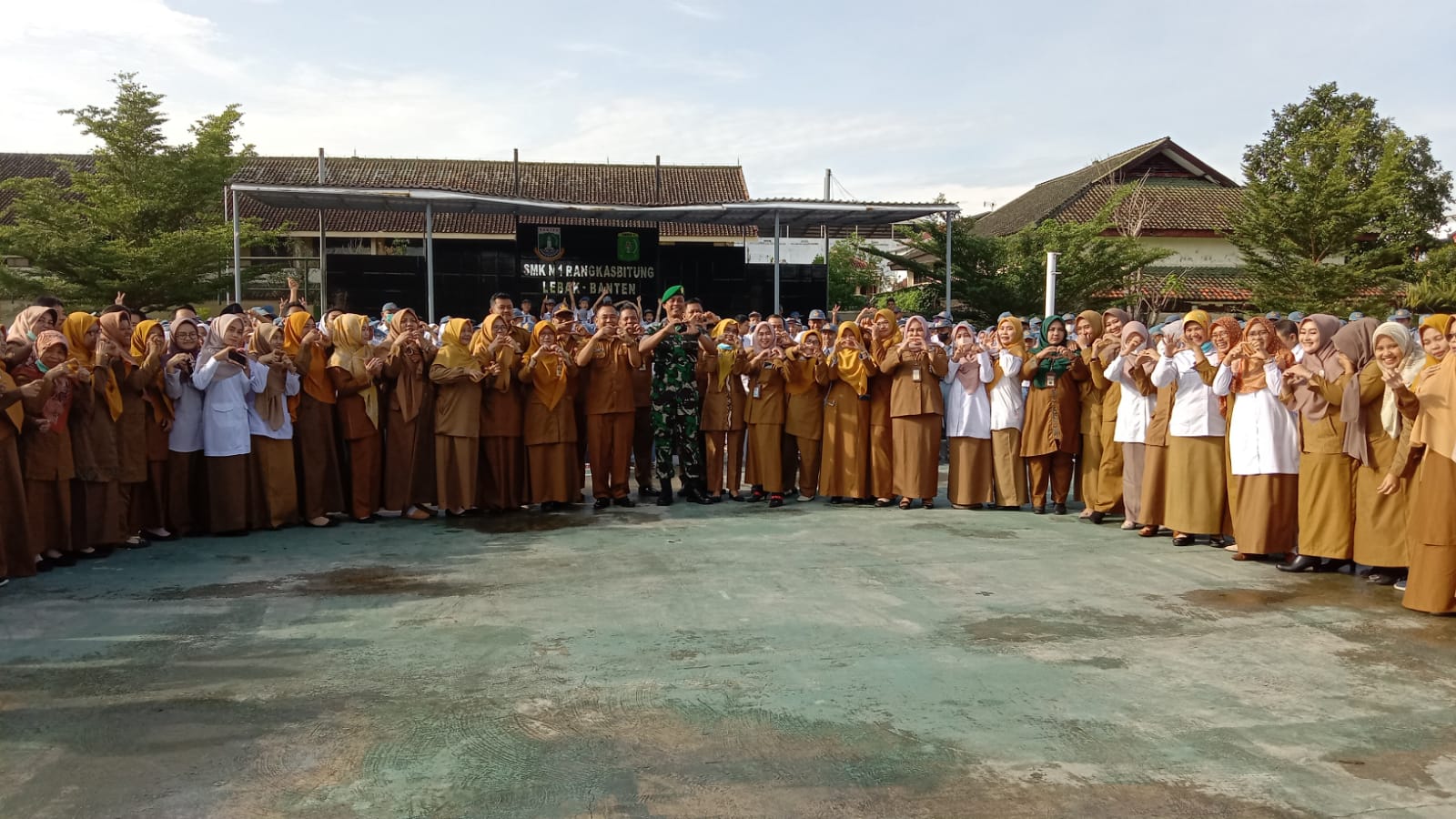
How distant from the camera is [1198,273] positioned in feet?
82.5

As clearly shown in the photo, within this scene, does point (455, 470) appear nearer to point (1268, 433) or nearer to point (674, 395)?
point (674, 395)

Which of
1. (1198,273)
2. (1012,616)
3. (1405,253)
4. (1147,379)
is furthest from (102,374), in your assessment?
(1198,273)

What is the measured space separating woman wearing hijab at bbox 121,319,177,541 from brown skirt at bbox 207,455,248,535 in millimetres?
319

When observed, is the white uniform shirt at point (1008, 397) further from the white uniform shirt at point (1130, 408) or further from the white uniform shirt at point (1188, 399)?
the white uniform shirt at point (1188, 399)

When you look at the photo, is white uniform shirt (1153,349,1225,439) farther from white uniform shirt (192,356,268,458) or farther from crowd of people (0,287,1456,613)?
white uniform shirt (192,356,268,458)

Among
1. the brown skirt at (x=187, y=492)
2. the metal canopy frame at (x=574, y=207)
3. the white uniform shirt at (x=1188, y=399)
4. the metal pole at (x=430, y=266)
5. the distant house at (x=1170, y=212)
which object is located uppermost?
the distant house at (x=1170, y=212)

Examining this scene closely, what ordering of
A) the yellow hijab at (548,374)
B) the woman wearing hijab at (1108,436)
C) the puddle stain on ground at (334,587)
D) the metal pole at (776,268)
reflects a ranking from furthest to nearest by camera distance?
the metal pole at (776,268) < the yellow hijab at (548,374) < the woman wearing hijab at (1108,436) < the puddle stain on ground at (334,587)

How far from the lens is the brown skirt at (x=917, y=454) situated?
8.52 meters

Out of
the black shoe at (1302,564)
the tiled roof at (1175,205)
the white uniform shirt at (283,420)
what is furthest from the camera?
the tiled roof at (1175,205)

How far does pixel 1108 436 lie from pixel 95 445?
290 inches

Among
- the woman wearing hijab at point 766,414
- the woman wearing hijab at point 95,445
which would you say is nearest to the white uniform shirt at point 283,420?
the woman wearing hijab at point 95,445

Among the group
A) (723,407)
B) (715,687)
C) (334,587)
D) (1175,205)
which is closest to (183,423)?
(334,587)

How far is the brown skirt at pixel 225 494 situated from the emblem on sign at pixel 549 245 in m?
6.38

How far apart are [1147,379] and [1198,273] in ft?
65.8
